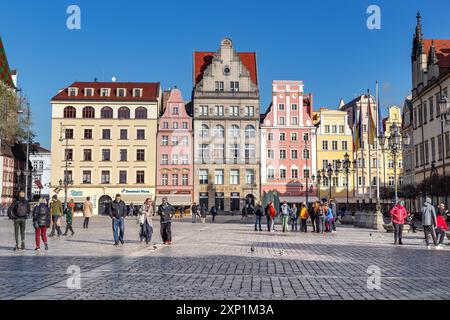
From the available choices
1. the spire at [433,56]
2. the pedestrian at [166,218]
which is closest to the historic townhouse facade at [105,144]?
the spire at [433,56]

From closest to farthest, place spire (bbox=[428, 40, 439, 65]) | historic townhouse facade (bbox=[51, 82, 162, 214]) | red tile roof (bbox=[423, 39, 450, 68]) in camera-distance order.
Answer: spire (bbox=[428, 40, 439, 65])
red tile roof (bbox=[423, 39, 450, 68])
historic townhouse facade (bbox=[51, 82, 162, 214])

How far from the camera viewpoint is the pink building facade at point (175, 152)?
72750 millimetres

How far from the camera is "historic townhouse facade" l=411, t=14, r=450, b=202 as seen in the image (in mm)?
43938

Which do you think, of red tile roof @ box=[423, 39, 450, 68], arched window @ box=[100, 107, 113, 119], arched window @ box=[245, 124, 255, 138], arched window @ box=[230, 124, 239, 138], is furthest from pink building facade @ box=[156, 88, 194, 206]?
red tile roof @ box=[423, 39, 450, 68]

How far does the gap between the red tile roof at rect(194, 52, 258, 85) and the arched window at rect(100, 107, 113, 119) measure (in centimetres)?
1239

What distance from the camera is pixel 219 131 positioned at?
72938 millimetres

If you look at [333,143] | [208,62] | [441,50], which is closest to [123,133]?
[208,62]

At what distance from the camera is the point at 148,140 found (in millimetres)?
73375

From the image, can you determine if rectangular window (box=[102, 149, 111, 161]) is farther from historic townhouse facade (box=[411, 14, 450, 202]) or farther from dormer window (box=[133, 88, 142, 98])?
historic townhouse facade (box=[411, 14, 450, 202])

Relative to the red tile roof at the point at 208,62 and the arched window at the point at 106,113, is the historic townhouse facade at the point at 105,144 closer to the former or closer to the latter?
the arched window at the point at 106,113

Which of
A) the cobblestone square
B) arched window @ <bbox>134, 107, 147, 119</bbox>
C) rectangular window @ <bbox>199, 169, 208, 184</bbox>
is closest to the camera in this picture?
the cobblestone square

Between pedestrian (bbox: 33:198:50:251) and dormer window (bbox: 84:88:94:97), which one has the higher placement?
dormer window (bbox: 84:88:94:97)

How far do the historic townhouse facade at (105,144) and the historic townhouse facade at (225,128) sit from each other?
20.7 ft
